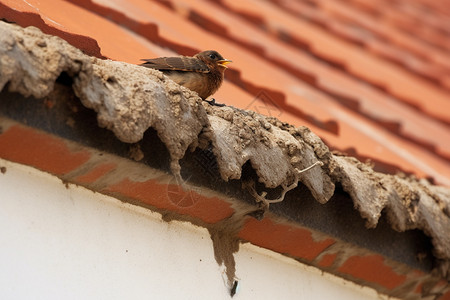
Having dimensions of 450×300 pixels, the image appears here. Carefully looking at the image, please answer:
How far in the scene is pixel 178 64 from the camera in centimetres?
427

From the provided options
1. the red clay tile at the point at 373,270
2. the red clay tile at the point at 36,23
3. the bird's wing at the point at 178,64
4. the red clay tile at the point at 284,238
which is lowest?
the red clay tile at the point at 373,270

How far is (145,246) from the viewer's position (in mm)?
3139

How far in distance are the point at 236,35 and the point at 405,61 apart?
1.97 meters

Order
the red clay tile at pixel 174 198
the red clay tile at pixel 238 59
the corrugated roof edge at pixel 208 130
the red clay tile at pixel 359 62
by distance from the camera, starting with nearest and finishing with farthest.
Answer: the corrugated roof edge at pixel 208 130
the red clay tile at pixel 174 198
the red clay tile at pixel 238 59
the red clay tile at pixel 359 62

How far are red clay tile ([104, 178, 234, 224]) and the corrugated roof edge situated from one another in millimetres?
147

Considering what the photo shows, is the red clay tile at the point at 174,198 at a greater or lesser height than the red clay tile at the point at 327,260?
greater

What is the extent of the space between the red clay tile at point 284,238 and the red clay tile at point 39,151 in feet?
2.81

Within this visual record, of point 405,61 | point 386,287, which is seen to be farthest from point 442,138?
point 386,287

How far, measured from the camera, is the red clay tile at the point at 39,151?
263cm

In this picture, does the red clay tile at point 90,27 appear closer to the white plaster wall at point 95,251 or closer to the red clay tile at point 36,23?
the red clay tile at point 36,23

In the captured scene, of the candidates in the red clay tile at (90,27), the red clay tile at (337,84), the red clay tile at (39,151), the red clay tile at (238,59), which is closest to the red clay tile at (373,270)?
the red clay tile at (238,59)

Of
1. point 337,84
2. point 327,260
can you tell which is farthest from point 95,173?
point 337,84

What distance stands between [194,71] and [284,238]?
112 cm

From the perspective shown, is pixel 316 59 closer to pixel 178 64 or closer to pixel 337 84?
pixel 337 84
